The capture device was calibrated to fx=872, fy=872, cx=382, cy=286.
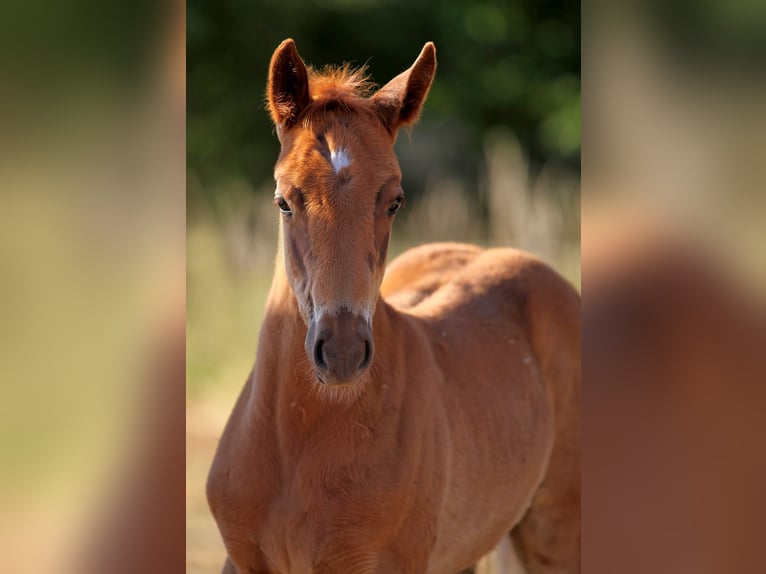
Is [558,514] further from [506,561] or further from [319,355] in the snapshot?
[319,355]

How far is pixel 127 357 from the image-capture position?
37.6 inches

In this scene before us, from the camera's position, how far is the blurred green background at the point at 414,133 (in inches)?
289

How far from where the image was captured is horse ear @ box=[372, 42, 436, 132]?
8.11ft

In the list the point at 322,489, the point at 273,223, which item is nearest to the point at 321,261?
the point at 322,489

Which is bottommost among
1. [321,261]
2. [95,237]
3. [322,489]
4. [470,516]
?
[470,516]

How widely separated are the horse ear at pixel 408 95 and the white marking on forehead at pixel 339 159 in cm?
29

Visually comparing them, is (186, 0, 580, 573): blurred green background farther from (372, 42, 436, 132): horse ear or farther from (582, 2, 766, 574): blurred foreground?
(582, 2, 766, 574): blurred foreground

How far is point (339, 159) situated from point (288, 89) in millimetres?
318

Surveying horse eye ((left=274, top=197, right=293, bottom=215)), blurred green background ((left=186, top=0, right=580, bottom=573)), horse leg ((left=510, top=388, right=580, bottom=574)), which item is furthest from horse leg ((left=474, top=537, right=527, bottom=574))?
blurred green background ((left=186, top=0, right=580, bottom=573))

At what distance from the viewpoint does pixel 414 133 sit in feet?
33.7

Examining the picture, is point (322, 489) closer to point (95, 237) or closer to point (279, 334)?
point (279, 334)

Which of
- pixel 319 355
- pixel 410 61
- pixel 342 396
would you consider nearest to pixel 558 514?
pixel 342 396

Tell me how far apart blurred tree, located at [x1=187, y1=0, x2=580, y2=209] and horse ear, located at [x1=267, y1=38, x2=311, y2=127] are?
6.81 meters

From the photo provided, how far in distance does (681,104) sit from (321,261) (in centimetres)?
123
